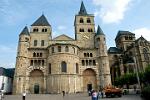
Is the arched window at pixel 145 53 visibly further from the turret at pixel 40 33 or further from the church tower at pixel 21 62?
the church tower at pixel 21 62

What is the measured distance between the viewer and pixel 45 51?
186 feet

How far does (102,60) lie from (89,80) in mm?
7080

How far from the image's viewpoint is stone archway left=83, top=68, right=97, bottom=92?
55.7 metres

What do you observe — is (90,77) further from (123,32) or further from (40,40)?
(123,32)

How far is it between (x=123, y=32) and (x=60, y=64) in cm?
4096

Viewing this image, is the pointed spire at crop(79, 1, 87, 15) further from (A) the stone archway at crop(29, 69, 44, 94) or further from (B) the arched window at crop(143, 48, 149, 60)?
(A) the stone archway at crop(29, 69, 44, 94)

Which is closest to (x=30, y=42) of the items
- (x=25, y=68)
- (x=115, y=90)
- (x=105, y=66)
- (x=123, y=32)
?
(x=25, y=68)

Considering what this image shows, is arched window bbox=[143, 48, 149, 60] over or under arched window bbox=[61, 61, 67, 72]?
over

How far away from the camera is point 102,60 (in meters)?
56.3

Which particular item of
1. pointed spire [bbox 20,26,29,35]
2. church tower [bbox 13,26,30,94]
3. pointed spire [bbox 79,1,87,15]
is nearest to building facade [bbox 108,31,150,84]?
pointed spire [bbox 79,1,87,15]

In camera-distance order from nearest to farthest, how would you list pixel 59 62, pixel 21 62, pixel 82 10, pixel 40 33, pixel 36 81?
1. pixel 59 62
2. pixel 21 62
3. pixel 36 81
4. pixel 40 33
5. pixel 82 10

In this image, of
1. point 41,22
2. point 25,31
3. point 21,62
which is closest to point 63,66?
point 21,62

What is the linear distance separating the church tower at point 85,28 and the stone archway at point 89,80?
350 inches

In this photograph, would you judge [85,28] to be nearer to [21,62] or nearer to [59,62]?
[59,62]
